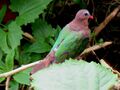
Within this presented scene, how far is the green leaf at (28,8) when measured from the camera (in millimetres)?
2109

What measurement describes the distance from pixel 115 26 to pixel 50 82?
2315 mm

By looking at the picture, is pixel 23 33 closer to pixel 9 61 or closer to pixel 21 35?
pixel 21 35

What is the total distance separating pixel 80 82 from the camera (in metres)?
0.33

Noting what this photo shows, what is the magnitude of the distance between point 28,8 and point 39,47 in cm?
25

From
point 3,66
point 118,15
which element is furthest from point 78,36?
point 118,15

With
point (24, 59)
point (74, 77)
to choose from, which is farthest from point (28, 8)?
point (74, 77)

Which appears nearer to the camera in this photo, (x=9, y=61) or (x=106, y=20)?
(x=9, y=61)

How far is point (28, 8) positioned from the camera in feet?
7.19

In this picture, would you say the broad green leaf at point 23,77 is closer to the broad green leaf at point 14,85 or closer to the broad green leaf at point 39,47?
the broad green leaf at point 14,85

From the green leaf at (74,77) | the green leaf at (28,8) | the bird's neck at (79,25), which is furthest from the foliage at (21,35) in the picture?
the green leaf at (74,77)

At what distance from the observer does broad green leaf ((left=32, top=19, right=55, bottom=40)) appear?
2.28 meters

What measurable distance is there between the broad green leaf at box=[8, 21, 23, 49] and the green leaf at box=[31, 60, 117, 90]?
1.68 metres

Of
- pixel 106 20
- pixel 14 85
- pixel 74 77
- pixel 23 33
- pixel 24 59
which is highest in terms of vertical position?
pixel 106 20

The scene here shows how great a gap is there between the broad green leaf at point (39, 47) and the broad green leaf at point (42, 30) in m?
0.06
